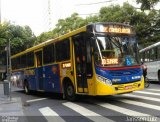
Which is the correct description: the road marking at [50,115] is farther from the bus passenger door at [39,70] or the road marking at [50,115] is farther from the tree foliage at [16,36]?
the tree foliage at [16,36]

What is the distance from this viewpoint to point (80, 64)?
14562mm

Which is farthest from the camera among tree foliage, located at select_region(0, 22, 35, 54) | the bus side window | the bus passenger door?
tree foliage, located at select_region(0, 22, 35, 54)

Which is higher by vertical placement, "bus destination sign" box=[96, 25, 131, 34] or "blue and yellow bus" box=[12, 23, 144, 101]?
"bus destination sign" box=[96, 25, 131, 34]

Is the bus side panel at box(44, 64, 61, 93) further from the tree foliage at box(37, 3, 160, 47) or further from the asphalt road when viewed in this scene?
the tree foliage at box(37, 3, 160, 47)

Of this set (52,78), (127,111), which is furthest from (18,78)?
(127,111)

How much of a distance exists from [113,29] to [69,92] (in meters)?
3.54

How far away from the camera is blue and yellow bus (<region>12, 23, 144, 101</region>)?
44.0 ft

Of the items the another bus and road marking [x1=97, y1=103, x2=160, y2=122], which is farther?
the another bus

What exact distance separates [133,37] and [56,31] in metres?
39.3

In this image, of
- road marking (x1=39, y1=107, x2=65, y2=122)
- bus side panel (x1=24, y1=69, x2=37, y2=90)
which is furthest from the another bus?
road marking (x1=39, y1=107, x2=65, y2=122)

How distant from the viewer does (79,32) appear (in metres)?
14.6

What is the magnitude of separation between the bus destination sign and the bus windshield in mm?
253

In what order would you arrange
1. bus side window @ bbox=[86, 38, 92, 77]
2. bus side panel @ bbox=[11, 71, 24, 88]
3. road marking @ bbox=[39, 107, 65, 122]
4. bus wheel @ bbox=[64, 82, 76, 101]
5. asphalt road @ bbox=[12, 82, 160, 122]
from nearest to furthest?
1. asphalt road @ bbox=[12, 82, 160, 122]
2. road marking @ bbox=[39, 107, 65, 122]
3. bus side window @ bbox=[86, 38, 92, 77]
4. bus wheel @ bbox=[64, 82, 76, 101]
5. bus side panel @ bbox=[11, 71, 24, 88]

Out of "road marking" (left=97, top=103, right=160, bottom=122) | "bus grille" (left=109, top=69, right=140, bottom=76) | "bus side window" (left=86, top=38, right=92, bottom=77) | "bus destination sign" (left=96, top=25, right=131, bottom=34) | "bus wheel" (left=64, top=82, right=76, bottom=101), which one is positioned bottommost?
"road marking" (left=97, top=103, right=160, bottom=122)
